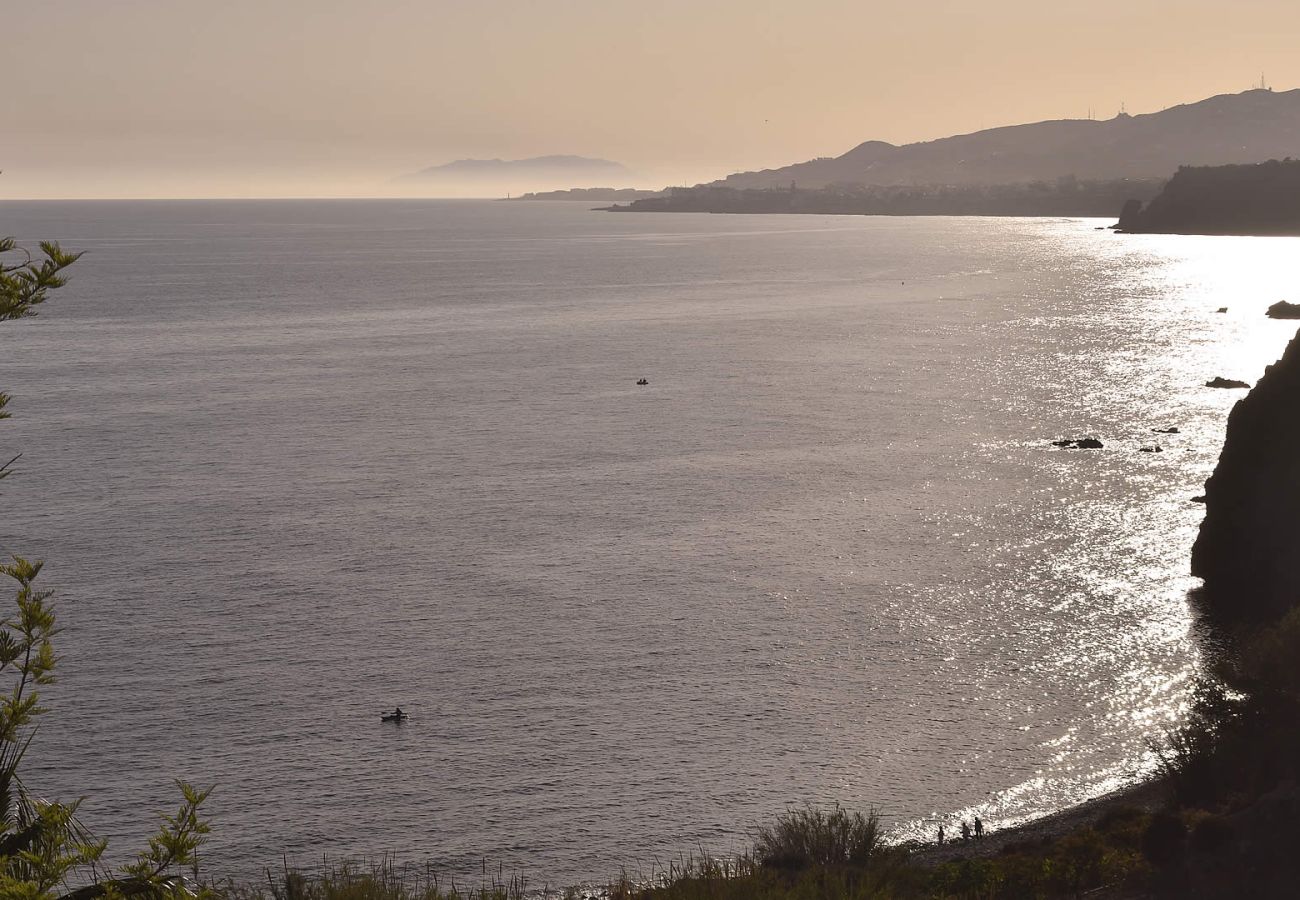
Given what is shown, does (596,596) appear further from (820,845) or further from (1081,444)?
(1081,444)

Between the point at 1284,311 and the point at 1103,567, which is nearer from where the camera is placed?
the point at 1103,567

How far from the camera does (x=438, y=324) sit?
527 feet

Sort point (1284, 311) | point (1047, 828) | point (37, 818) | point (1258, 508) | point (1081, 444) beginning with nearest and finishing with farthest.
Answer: point (37, 818) → point (1047, 828) → point (1258, 508) → point (1081, 444) → point (1284, 311)

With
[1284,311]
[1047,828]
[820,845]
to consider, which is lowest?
[1047,828]

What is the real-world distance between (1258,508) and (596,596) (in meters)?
31.0

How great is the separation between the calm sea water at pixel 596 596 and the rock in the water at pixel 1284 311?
36617mm

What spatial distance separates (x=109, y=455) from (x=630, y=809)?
58772 mm

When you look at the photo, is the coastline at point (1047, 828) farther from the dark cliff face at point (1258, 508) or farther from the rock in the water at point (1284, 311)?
the rock in the water at point (1284, 311)

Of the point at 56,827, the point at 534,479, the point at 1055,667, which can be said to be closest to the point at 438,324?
the point at 534,479

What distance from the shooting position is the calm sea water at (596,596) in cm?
3859

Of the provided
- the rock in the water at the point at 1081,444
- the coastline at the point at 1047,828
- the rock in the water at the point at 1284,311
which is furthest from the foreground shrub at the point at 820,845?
the rock in the water at the point at 1284,311

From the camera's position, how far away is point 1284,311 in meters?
148

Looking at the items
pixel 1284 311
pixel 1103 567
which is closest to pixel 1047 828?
pixel 1103 567

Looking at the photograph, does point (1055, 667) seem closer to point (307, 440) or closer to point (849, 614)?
point (849, 614)
